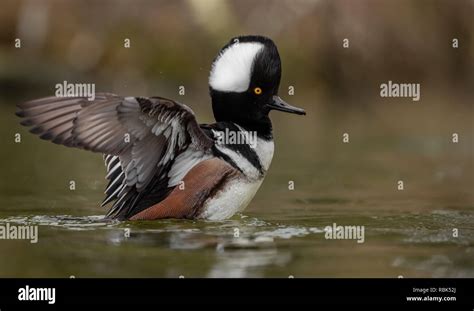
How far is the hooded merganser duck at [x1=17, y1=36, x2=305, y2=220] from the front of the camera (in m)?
7.68

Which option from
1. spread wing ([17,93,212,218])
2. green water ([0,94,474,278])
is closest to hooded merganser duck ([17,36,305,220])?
spread wing ([17,93,212,218])

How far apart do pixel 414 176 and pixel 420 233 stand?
360cm

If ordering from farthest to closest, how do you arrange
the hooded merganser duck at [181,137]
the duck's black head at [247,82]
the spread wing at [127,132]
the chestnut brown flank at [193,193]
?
1. the duck's black head at [247,82]
2. the chestnut brown flank at [193,193]
3. the hooded merganser duck at [181,137]
4. the spread wing at [127,132]

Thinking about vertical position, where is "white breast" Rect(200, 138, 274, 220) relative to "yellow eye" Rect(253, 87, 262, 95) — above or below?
below

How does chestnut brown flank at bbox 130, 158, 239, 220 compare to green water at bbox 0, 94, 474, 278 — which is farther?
chestnut brown flank at bbox 130, 158, 239, 220

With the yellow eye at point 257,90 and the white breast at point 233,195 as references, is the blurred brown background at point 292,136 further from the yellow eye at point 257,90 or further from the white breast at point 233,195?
the yellow eye at point 257,90

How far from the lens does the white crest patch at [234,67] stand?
325 inches

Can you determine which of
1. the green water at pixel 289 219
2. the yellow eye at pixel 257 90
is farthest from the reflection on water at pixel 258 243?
the yellow eye at pixel 257 90

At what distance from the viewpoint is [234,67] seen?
27.6ft

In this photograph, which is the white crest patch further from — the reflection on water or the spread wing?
the reflection on water

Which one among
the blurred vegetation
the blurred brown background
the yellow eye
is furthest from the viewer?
the blurred vegetation

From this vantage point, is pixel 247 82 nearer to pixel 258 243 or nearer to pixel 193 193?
pixel 193 193

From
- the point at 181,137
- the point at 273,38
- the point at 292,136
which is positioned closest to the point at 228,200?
the point at 181,137
